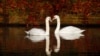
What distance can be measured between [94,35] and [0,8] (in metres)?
5.68

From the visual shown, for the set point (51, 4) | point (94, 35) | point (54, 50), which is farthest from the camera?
point (51, 4)

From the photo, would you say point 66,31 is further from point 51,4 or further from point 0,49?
point 0,49

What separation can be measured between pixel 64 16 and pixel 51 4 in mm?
750

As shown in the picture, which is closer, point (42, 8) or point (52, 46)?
point (52, 46)

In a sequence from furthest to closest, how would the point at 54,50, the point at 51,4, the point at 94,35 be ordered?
the point at 51,4, the point at 94,35, the point at 54,50

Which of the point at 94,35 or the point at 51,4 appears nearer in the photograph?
the point at 94,35

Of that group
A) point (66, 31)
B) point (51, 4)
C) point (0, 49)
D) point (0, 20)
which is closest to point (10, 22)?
point (0, 20)

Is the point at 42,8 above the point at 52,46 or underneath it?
above

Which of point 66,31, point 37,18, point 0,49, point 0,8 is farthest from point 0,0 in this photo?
A: point 0,49

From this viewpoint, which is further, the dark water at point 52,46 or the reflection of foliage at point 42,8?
the reflection of foliage at point 42,8

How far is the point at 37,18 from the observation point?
19.4 meters

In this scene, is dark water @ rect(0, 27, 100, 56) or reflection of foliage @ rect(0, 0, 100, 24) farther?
reflection of foliage @ rect(0, 0, 100, 24)

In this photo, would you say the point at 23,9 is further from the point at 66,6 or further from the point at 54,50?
the point at 54,50

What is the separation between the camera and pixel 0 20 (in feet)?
63.5
